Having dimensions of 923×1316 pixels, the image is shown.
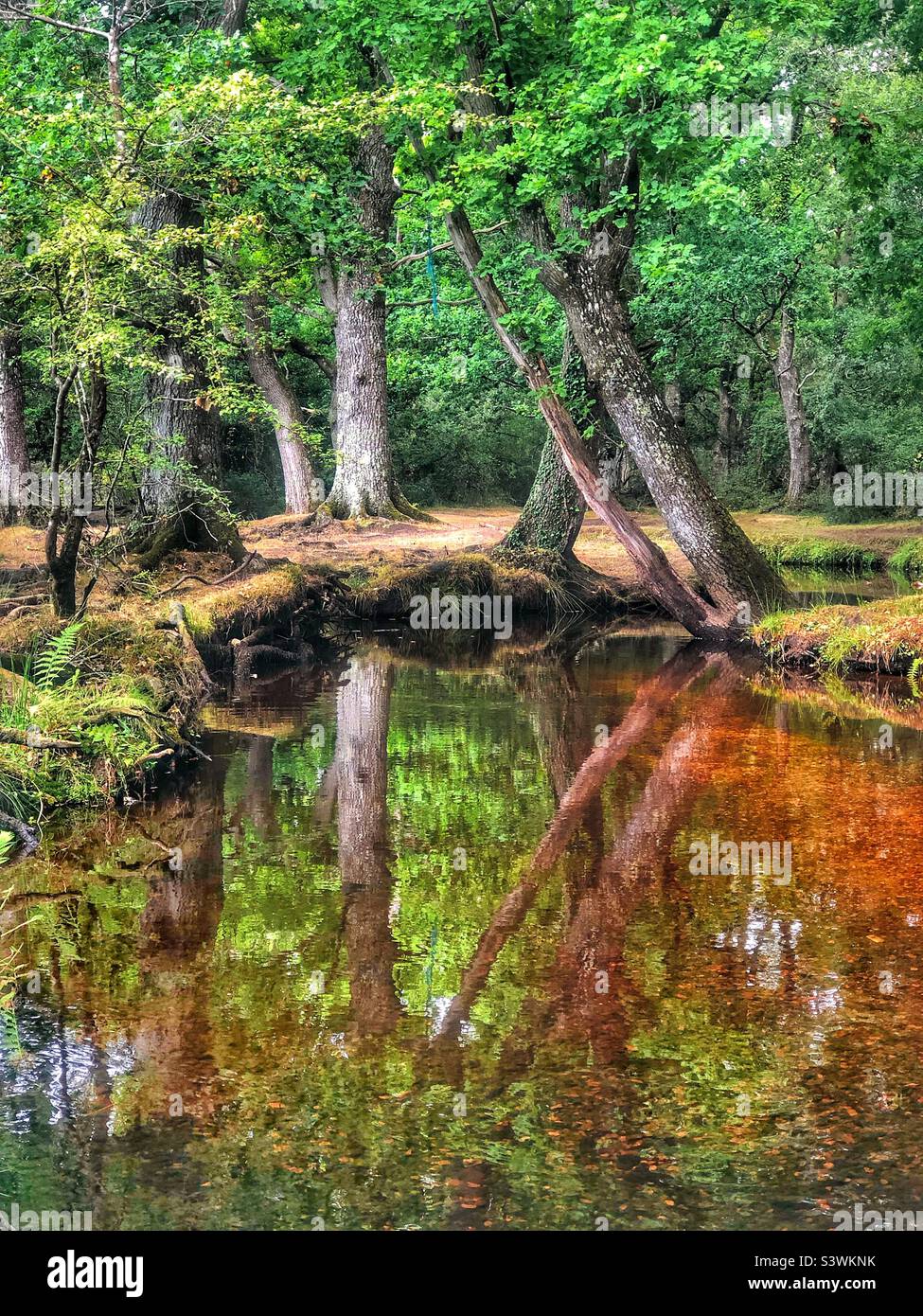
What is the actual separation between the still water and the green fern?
1.23 metres

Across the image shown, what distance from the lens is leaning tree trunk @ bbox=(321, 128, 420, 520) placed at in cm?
2347

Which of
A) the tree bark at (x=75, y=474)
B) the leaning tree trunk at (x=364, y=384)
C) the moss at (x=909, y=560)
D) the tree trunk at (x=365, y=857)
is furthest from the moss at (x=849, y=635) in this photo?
the leaning tree trunk at (x=364, y=384)

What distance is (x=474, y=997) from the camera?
5852mm

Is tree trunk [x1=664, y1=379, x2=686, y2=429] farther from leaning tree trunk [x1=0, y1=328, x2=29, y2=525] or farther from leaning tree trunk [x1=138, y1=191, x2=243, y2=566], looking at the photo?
leaning tree trunk [x1=138, y1=191, x2=243, y2=566]

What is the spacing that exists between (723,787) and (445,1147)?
18.3 ft

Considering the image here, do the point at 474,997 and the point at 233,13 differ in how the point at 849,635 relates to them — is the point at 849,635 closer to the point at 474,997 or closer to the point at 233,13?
the point at 474,997

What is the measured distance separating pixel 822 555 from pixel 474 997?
22462 millimetres

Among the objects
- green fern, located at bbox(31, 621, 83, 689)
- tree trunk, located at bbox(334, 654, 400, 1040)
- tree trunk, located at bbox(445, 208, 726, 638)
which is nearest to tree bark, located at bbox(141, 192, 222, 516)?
tree trunk, located at bbox(334, 654, 400, 1040)

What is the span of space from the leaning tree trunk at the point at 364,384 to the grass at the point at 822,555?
7.69 m

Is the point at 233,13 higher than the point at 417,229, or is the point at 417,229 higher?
the point at 233,13

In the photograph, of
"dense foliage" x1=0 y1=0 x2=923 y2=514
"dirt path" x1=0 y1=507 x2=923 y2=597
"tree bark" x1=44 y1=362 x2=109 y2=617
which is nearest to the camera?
"tree bark" x1=44 y1=362 x2=109 y2=617

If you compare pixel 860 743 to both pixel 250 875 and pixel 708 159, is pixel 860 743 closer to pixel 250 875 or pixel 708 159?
pixel 250 875

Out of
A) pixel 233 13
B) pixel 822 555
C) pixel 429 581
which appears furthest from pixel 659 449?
pixel 822 555

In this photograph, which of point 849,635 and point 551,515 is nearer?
point 849,635
